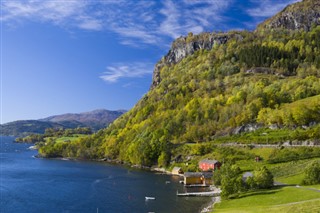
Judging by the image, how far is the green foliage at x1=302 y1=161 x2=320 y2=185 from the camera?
7834cm

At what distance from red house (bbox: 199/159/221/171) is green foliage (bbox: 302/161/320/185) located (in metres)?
45.7

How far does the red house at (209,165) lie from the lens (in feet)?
407

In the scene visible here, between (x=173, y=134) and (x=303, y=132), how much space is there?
2856 inches

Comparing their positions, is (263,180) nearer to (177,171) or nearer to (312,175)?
(312,175)

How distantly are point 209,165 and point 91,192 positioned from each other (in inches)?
1709

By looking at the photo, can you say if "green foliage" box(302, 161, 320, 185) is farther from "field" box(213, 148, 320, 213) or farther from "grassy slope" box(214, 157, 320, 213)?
"grassy slope" box(214, 157, 320, 213)

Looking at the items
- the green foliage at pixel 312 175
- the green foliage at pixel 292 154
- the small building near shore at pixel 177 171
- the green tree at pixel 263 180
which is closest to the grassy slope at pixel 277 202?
the green tree at pixel 263 180

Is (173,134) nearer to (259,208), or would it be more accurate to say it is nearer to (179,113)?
(179,113)

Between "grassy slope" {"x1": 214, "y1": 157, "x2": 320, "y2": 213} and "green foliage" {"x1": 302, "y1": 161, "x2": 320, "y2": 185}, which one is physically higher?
"green foliage" {"x1": 302, "y1": 161, "x2": 320, "y2": 185}

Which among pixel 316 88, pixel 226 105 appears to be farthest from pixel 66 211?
pixel 316 88

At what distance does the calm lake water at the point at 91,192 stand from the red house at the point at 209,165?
12102mm

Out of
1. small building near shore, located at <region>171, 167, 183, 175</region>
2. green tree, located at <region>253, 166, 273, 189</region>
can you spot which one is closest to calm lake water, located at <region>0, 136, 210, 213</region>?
small building near shore, located at <region>171, 167, 183, 175</region>

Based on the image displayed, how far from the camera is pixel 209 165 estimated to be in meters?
126

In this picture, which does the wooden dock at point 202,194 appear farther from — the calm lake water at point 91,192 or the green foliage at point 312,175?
the green foliage at point 312,175
